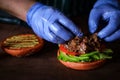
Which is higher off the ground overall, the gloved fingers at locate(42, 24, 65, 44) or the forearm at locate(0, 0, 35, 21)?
the forearm at locate(0, 0, 35, 21)

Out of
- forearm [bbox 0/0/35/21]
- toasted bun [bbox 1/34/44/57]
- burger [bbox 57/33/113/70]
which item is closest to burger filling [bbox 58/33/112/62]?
burger [bbox 57/33/113/70]

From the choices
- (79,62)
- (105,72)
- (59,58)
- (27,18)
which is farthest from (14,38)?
(105,72)

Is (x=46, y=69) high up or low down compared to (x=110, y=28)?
down

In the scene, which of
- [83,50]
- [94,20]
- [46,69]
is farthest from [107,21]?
[46,69]

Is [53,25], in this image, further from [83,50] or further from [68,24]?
[83,50]

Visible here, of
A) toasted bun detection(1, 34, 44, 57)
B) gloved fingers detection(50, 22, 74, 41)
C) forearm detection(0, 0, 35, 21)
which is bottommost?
toasted bun detection(1, 34, 44, 57)

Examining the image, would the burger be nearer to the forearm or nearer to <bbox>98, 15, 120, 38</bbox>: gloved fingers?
<bbox>98, 15, 120, 38</bbox>: gloved fingers
